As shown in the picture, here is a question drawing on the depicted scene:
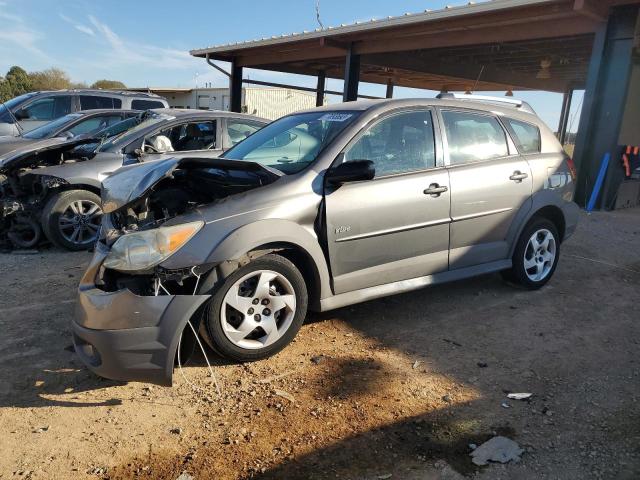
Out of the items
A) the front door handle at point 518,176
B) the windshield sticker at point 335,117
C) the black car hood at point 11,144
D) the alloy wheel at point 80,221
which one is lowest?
the alloy wheel at point 80,221

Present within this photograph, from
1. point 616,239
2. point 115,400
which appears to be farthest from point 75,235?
point 616,239

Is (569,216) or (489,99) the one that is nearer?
(489,99)

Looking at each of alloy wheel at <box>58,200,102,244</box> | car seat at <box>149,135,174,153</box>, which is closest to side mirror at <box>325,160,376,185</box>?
car seat at <box>149,135,174,153</box>

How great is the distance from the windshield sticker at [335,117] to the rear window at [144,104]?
8228 millimetres

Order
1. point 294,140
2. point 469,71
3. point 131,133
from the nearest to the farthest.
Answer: point 294,140 → point 131,133 → point 469,71

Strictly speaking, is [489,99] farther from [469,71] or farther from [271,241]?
[469,71]

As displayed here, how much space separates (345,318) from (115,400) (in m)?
1.88

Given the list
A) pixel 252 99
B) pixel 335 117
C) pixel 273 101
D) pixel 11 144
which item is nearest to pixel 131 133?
pixel 11 144

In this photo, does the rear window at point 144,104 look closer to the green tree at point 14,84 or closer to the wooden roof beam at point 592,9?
the wooden roof beam at point 592,9

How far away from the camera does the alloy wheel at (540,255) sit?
4.85m

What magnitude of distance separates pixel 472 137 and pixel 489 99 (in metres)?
0.71

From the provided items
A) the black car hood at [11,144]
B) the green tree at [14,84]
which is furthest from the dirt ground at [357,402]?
the green tree at [14,84]

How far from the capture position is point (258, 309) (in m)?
3.27

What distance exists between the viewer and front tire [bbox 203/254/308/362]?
310 cm
